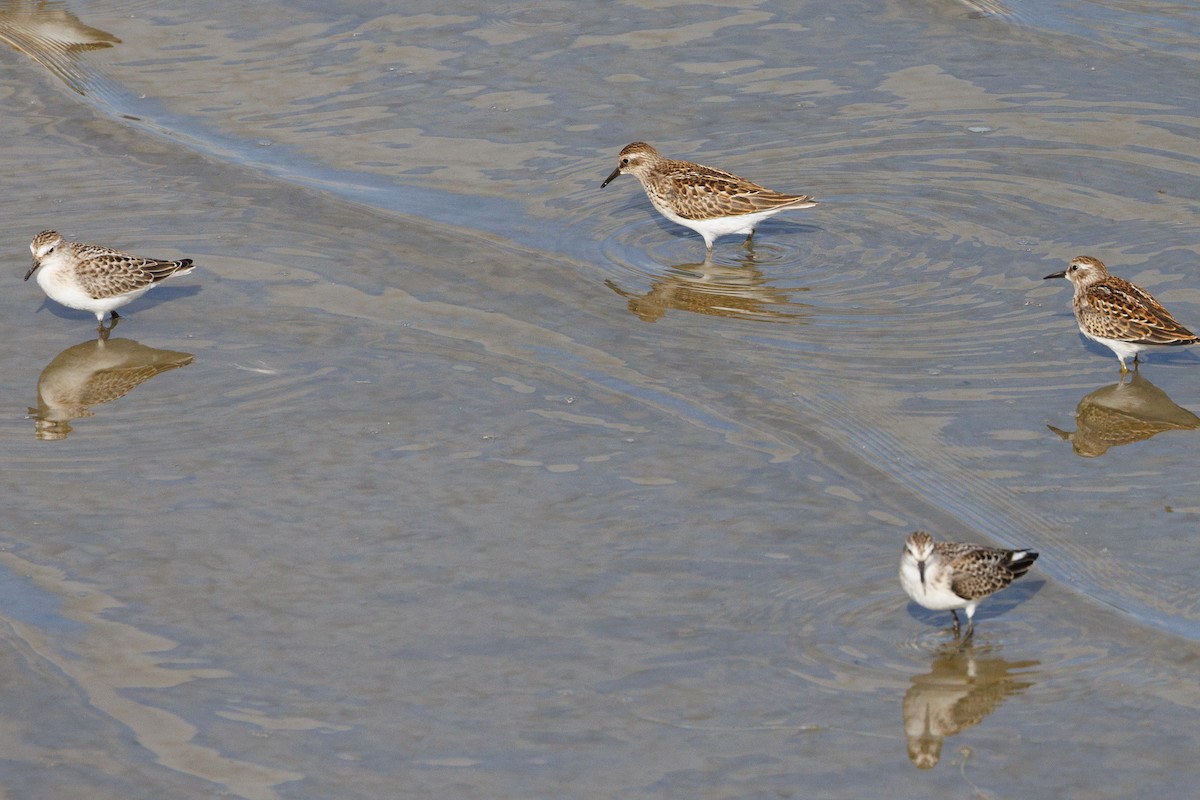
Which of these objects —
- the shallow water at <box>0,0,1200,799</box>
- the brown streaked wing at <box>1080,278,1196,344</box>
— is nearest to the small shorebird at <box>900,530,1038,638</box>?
the shallow water at <box>0,0,1200,799</box>

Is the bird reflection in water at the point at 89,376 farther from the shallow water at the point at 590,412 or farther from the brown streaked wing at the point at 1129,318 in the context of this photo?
the brown streaked wing at the point at 1129,318

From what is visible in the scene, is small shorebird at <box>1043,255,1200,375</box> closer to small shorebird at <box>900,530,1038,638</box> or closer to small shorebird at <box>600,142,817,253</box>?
small shorebird at <box>600,142,817,253</box>

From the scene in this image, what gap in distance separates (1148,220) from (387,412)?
319 inches

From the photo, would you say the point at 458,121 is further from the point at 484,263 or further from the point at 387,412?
the point at 387,412

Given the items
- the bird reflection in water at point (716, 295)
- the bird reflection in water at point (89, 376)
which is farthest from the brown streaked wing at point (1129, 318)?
the bird reflection in water at point (89, 376)

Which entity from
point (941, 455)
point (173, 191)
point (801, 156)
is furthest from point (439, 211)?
point (941, 455)

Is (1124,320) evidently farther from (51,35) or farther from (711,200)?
(51,35)

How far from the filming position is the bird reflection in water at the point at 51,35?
20641mm

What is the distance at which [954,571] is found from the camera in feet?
30.4

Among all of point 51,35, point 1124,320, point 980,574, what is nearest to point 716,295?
point 1124,320

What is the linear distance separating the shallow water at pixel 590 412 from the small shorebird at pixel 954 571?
427 millimetres

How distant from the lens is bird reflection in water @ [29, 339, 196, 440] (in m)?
12.8

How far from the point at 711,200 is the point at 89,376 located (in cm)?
611

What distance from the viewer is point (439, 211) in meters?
16.7
